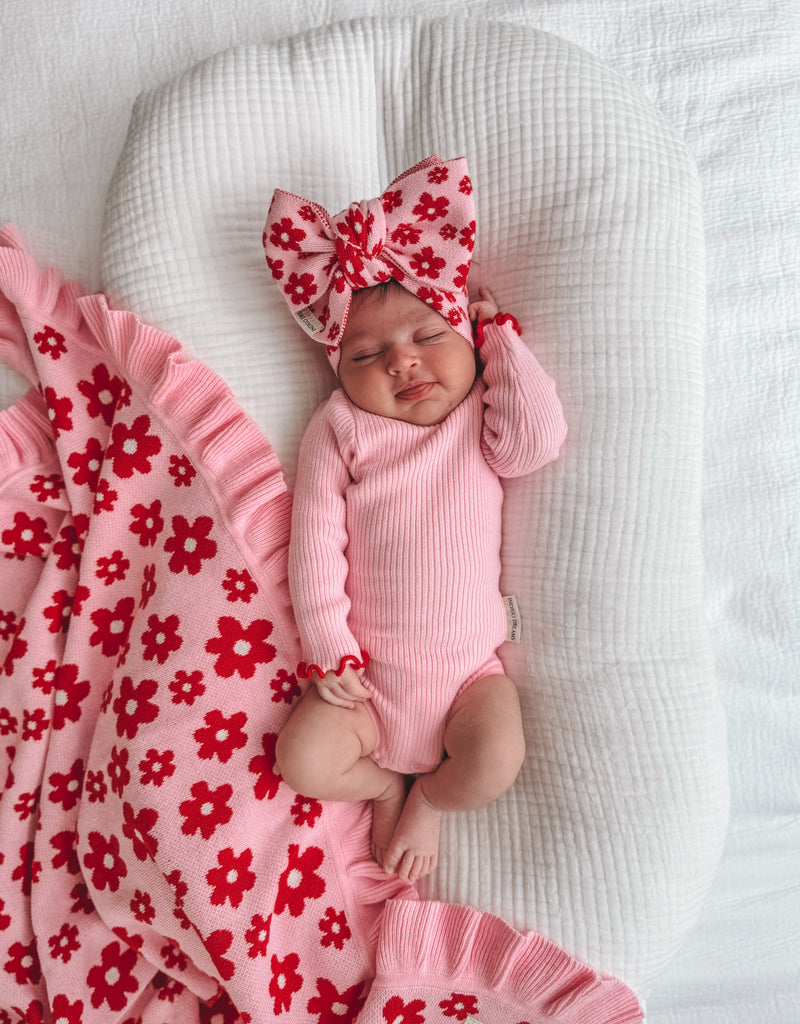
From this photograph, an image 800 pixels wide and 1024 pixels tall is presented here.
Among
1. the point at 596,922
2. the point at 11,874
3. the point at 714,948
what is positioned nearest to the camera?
the point at 596,922

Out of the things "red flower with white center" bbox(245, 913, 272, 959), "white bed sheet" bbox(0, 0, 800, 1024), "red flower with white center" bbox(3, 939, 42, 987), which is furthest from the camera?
"white bed sheet" bbox(0, 0, 800, 1024)

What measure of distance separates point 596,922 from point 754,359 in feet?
2.85

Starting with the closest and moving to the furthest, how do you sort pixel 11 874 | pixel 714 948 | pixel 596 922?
pixel 596 922 < pixel 11 874 < pixel 714 948

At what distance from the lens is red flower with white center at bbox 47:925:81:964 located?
1012 mm

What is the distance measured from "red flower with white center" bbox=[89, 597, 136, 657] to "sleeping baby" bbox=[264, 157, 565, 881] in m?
0.27

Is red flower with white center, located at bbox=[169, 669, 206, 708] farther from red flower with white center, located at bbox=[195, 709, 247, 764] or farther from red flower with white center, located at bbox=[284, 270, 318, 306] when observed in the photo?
red flower with white center, located at bbox=[284, 270, 318, 306]

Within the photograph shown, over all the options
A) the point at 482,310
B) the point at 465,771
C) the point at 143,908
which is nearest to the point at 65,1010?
the point at 143,908

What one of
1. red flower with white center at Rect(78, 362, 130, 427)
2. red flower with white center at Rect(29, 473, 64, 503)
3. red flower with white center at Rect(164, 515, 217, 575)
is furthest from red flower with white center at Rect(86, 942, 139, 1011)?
red flower with white center at Rect(78, 362, 130, 427)

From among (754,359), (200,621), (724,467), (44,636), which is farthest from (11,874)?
(754,359)

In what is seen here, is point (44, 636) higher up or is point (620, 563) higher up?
point (620, 563)

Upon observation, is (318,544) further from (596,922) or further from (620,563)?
(596,922)

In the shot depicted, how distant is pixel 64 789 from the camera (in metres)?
1.06

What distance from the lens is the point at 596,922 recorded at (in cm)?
93

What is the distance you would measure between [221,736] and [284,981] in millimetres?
312
